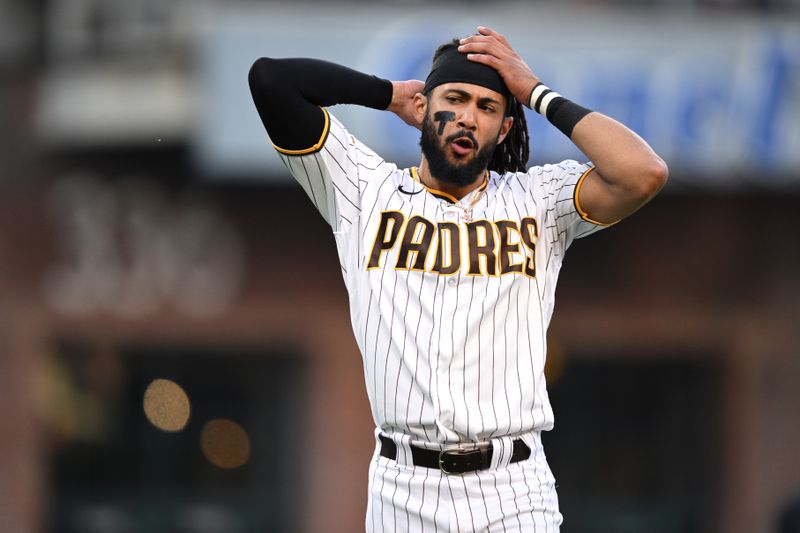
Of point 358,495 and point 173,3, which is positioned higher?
point 173,3

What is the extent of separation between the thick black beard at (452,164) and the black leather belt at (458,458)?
822mm

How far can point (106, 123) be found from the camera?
1204 cm

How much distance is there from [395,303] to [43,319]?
8730 millimetres

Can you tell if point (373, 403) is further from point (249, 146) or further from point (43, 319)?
point (43, 319)

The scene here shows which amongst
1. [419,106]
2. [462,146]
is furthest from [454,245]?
[419,106]

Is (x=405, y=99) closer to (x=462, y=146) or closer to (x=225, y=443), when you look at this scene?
(x=462, y=146)

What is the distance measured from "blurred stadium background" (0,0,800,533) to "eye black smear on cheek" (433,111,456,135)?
23.7 feet

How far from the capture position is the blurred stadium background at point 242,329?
39.8 feet

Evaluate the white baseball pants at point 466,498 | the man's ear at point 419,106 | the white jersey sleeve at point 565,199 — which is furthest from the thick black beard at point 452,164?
the white baseball pants at point 466,498

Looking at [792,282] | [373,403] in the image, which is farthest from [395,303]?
[792,282]

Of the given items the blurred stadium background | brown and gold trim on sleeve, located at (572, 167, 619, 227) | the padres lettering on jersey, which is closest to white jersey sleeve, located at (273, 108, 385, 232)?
the padres lettering on jersey

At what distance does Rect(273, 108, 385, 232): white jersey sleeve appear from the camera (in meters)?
4.35

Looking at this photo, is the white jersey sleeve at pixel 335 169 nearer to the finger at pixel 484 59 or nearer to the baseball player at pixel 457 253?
the baseball player at pixel 457 253

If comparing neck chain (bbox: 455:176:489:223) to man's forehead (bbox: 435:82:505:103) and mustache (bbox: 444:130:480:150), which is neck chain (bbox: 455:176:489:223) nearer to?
mustache (bbox: 444:130:480:150)
